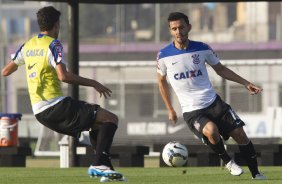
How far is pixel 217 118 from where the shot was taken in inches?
528

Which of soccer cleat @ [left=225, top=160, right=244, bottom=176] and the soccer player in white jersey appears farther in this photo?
the soccer player in white jersey

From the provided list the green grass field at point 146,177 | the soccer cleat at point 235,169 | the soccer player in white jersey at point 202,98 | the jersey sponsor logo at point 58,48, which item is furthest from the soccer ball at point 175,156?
the jersey sponsor logo at point 58,48

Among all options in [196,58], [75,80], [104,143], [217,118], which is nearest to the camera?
[75,80]

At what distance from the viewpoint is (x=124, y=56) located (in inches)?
1902

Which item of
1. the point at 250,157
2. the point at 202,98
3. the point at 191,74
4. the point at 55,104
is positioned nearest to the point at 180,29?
the point at 191,74

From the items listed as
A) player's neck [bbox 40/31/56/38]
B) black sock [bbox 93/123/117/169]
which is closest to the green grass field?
black sock [bbox 93/123/117/169]

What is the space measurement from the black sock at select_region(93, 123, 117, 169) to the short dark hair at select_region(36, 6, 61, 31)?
1.25m

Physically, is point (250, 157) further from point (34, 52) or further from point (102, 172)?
point (34, 52)

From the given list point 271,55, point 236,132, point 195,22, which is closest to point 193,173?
point 236,132

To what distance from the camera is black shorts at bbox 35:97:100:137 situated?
12430mm

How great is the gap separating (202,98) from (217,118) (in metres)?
0.30

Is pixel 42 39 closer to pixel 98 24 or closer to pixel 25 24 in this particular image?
pixel 25 24

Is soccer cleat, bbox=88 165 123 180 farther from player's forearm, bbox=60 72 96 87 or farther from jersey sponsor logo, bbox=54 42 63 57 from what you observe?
jersey sponsor logo, bbox=54 42 63 57

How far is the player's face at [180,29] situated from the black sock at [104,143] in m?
1.61
